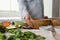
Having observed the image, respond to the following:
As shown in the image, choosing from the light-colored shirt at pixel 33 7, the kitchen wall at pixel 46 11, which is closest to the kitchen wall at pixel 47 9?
the kitchen wall at pixel 46 11

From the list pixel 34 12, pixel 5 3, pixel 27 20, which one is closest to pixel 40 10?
pixel 34 12

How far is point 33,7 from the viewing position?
66.7 inches

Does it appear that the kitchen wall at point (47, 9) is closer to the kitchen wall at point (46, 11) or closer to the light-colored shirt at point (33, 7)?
the kitchen wall at point (46, 11)

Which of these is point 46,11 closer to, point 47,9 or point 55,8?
point 47,9

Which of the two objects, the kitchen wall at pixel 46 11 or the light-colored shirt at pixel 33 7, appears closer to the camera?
the light-colored shirt at pixel 33 7

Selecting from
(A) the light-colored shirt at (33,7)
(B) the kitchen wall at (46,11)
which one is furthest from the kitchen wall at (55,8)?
(A) the light-colored shirt at (33,7)

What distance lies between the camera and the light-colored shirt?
158 centimetres

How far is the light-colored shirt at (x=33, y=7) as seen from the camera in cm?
158

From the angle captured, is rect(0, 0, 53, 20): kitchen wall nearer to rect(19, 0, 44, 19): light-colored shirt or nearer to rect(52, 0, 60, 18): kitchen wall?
rect(52, 0, 60, 18): kitchen wall

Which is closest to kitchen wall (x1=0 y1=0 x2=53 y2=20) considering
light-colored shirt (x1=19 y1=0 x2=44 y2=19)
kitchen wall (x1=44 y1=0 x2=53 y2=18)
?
kitchen wall (x1=44 y1=0 x2=53 y2=18)

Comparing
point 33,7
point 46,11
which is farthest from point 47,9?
point 33,7

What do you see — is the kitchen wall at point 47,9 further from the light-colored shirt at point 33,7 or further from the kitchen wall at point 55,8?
the light-colored shirt at point 33,7

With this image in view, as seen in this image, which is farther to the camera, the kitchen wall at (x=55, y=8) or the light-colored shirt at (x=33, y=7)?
the kitchen wall at (x=55, y=8)

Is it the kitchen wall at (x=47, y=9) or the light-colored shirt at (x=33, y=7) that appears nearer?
the light-colored shirt at (x=33, y=7)
